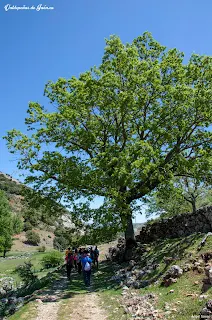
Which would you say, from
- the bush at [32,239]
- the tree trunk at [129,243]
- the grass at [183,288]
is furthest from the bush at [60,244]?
the grass at [183,288]

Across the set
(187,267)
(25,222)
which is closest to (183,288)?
(187,267)

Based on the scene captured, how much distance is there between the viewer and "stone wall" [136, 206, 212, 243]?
72.0 ft

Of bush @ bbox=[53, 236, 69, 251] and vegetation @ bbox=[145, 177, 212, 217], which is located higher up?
vegetation @ bbox=[145, 177, 212, 217]

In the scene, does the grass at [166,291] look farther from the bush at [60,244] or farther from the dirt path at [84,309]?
the bush at [60,244]

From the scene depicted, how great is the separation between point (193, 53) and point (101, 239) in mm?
15976

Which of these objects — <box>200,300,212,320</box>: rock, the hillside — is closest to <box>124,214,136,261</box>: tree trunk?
<box>200,300,212,320</box>: rock

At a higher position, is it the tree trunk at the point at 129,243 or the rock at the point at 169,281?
the tree trunk at the point at 129,243

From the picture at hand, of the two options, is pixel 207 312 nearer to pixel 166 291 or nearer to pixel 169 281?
pixel 166 291

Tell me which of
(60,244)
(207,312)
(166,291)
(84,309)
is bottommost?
(84,309)

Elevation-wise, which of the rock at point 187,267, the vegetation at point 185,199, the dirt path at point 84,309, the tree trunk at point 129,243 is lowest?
the dirt path at point 84,309

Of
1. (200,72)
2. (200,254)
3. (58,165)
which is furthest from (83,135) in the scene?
(200,254)

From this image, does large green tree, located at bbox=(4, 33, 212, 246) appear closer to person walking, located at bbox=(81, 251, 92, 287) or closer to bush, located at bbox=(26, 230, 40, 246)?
person walking, located at bbox=(81, 251, 92, 287)

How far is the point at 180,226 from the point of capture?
25719mm

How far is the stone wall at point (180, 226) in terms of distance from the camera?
72.0 ft
